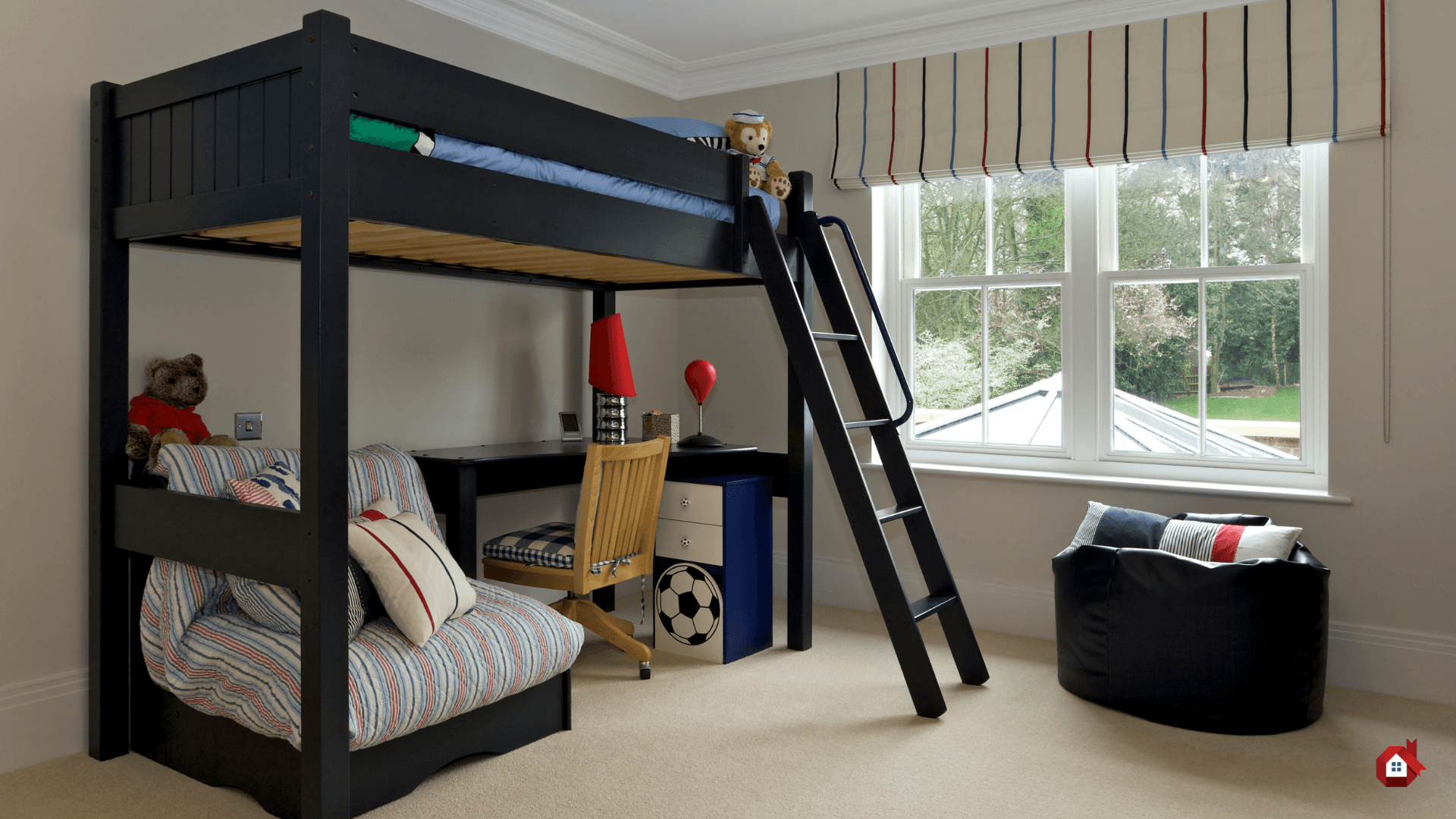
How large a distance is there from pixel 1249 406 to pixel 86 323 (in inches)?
143

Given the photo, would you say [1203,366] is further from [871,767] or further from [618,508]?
[618,508]

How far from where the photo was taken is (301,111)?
187 centimetres

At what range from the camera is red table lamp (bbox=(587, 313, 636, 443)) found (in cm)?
342

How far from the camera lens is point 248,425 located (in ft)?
9.53

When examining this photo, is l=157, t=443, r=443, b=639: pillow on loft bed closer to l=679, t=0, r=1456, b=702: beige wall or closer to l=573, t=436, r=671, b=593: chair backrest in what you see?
l=573, t=436, r=671, b=593: chair backrest

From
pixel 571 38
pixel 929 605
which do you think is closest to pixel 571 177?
pixel 929 605

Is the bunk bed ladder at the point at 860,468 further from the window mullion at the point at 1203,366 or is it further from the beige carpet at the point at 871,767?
the window mullion at the point at 1203,366

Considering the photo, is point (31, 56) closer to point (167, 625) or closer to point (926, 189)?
point (167, 625)

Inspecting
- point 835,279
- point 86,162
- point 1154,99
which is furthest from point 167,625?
point 1154,99

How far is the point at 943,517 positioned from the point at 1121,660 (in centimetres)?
116

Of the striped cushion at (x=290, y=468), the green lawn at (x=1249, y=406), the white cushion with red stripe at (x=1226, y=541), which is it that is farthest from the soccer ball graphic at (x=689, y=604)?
the green lawn at (x=1249, y=406)

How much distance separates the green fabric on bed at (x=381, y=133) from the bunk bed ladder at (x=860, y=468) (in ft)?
4.21

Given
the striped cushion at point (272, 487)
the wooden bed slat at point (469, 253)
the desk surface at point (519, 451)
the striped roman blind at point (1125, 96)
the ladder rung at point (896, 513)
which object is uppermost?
the striped roman blind at point (1125, 96)

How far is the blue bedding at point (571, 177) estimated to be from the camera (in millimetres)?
2107
